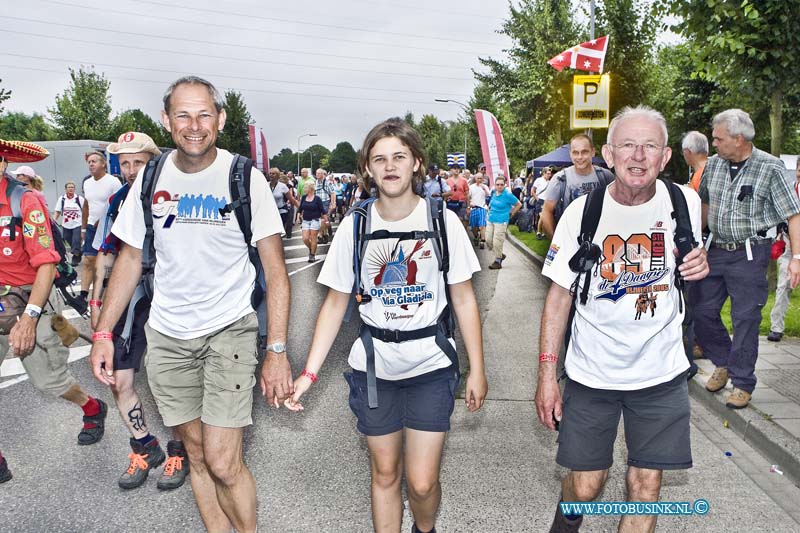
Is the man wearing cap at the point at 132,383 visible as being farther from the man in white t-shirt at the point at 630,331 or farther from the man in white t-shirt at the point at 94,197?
the man in white t-shirt at the point at 94,197

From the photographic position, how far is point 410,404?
9.50 ft

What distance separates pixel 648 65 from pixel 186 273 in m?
32.5

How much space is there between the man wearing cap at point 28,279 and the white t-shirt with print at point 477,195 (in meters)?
14.5

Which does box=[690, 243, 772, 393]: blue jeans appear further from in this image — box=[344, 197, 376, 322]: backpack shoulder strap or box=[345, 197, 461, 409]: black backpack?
box=[344, 197, 376, 322]: backpack shoulder strap

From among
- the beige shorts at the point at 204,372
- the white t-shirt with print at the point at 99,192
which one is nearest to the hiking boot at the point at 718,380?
the beige shorts at the point at 204,372

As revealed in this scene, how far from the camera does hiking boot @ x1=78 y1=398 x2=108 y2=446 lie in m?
4.72

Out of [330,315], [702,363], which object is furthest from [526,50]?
[330,315]

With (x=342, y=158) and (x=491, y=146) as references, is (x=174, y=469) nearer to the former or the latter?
(x=491, y=146)

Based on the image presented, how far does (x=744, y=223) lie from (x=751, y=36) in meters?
5.16

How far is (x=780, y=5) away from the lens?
8.63 metres

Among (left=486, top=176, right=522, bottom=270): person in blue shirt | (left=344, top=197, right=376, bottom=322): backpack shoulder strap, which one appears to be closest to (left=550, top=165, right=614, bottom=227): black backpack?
(left=344, top=197, right=376, bottom=322): backpack shoulder strap

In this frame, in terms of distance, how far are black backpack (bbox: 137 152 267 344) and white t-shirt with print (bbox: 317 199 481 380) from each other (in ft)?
1.63

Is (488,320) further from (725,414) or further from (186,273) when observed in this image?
(186,273)

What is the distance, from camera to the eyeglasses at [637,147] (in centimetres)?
273
